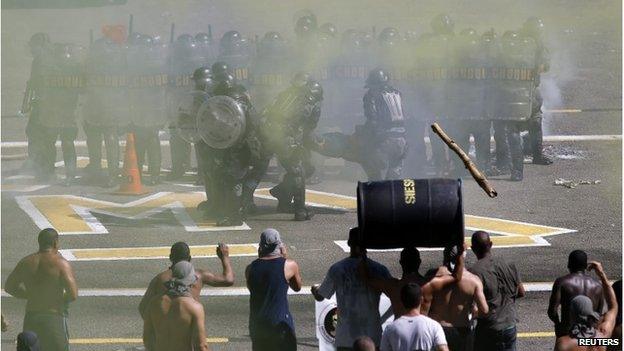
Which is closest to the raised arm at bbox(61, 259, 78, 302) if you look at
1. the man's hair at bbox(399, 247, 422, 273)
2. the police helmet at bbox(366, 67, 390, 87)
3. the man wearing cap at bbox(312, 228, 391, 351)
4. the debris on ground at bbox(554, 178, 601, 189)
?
the man wearing cap at bbox(312, 228, 391, 351)

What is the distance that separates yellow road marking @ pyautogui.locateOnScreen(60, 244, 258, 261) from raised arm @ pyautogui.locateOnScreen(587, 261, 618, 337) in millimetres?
6377

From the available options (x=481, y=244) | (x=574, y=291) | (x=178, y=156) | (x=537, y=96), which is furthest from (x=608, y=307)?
(x=178, y=156)

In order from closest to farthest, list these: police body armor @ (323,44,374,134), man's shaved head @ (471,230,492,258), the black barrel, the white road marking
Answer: the black barrel < man's shaved head @ (471,230,492,258) < the white road marking < police body armor @ (323,44,374,134)

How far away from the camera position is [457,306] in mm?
10906

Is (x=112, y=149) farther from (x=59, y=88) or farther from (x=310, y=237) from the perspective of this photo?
(x=310, y=237)

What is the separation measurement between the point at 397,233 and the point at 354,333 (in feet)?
2.90

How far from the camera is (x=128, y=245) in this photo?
1728cm

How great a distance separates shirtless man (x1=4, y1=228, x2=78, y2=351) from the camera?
1167cm

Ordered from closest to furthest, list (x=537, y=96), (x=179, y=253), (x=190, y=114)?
(x=179, y=253) < (x=190, y=114) < (x=537, y=96)

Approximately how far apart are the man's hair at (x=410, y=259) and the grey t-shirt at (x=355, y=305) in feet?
0.73

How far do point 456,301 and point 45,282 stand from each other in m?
3.49

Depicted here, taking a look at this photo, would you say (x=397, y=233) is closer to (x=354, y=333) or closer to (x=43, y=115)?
(x=354, y=333)

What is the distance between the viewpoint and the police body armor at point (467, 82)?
841 inches

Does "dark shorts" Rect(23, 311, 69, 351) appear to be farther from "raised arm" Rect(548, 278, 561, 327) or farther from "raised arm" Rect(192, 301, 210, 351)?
"raised arm" Rect(548, 278, 561, 327)
